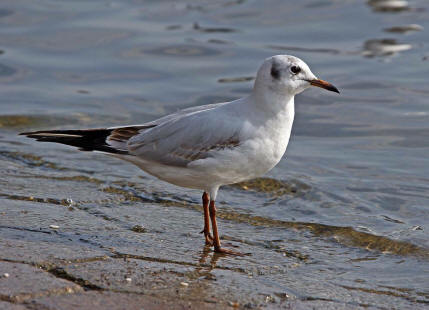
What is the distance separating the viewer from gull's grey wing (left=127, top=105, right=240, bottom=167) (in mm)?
5465

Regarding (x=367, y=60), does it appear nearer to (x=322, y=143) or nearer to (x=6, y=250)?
(x=322, y=143)

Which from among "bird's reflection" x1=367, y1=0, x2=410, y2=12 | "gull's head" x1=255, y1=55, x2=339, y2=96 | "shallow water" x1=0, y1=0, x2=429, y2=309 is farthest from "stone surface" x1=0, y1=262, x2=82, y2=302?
"bird's reflection" x1=367, y1=0, x2=410, y2=12

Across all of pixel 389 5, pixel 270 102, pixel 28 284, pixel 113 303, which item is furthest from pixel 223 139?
pixel 389 5

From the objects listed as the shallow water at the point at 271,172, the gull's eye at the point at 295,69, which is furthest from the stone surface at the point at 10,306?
the gull's eye at the point at 295,69

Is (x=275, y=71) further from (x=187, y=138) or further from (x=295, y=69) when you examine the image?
(x=187, y=138)

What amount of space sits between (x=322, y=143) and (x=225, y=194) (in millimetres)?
1993

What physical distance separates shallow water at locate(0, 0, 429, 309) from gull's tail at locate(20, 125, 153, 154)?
0.55 meters

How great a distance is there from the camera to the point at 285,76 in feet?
17.9

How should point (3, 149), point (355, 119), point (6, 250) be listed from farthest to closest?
point (355, 119), point (3, 149), point (6, 250)

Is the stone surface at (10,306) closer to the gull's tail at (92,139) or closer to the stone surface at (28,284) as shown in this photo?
the stone surface at (28,284)

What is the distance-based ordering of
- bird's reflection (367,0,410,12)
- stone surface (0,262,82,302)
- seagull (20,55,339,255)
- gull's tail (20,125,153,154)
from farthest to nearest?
bird's reflection (367,0,410,12) → gull's tail (20,125,153,154) → seagull (20,55,339,255) → stone surface (0,262,82,302)

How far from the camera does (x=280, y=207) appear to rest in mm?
6992

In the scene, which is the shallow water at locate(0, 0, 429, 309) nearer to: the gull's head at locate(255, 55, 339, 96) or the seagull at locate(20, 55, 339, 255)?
the seagull at locate(20, 55, 339, 255)

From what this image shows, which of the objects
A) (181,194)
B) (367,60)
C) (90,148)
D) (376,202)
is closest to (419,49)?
(367,60)
